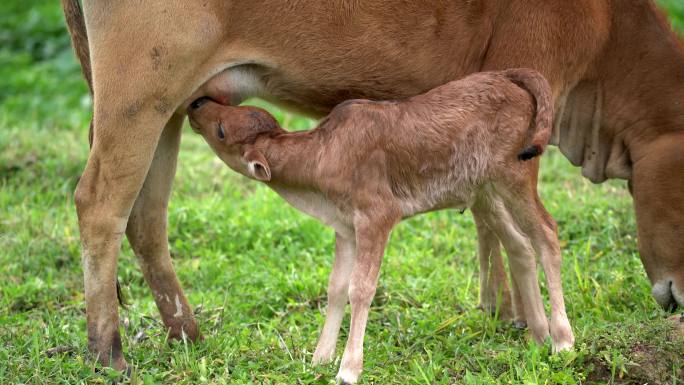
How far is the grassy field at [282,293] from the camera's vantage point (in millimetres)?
4902

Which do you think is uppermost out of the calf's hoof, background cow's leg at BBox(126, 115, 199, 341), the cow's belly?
the cow's belly

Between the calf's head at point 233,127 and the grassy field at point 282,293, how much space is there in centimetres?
96

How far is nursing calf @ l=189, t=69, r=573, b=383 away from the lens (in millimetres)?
4930

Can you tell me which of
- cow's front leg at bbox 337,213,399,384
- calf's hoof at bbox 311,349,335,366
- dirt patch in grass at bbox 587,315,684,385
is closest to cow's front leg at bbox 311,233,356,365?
calf's hoof at bbox 311,349,335,366

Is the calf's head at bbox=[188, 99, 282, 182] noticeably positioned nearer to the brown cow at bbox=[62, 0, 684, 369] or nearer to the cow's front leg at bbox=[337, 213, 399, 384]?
the brown cow at bbox=[62, 0, 684, 369]

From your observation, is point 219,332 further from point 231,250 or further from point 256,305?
point 231,250

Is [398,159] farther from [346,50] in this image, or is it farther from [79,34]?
[79,34]

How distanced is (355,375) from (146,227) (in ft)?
4.86

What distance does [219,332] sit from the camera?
5684 mm

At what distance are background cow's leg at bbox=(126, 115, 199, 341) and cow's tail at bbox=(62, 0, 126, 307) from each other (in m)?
0.22

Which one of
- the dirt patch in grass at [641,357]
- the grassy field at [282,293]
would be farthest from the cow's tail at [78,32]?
the dirt patch in grass at [641,357]

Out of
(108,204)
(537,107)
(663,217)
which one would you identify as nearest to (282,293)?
(108,204)

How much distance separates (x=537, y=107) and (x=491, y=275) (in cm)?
133

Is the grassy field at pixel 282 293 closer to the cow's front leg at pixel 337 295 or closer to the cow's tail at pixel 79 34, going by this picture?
the cow's front leg at pixel 337 295
